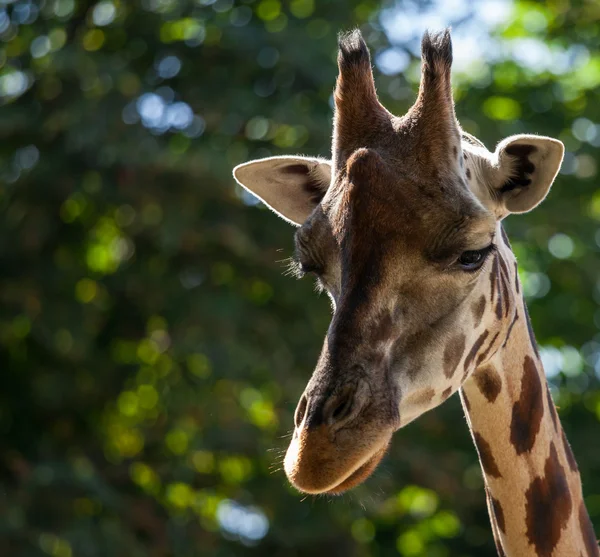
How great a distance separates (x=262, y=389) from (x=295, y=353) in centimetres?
72

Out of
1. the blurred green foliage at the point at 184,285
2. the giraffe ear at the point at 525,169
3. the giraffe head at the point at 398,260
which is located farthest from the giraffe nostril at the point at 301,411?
the blurred green foliage at the point at 184,285

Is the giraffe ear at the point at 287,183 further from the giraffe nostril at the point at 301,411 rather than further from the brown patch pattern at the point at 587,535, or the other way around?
the brown patch pattern at the point at 587,535

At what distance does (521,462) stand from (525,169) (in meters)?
1.01

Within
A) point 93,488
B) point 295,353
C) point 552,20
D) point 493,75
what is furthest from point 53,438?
point 552,20

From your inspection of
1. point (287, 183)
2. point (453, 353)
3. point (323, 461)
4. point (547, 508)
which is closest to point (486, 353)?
point (453, 353)

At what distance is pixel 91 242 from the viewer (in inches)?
517

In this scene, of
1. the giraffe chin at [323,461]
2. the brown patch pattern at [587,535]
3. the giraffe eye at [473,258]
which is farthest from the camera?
the brown patch pattern at [587,535]

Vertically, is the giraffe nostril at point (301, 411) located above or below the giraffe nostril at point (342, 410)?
below

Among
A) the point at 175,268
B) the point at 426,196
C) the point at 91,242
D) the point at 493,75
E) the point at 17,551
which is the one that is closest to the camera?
the point at 426,196

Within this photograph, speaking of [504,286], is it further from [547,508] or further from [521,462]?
[547,508]

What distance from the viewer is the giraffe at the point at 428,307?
321 centimetres

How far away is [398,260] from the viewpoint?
3.40 m

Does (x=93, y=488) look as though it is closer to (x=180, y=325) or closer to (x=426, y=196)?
(x=180, y=325)

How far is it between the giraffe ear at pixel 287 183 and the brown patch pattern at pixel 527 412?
1064 millimetres
